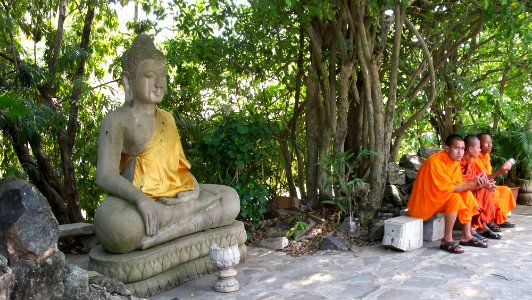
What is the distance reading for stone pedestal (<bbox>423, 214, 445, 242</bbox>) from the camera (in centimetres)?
589

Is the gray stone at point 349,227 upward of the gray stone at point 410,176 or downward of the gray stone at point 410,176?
downward

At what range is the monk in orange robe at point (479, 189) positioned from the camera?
6.06m

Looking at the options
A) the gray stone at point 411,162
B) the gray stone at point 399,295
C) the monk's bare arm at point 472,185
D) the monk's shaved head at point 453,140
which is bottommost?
the gray stone at point 399,295

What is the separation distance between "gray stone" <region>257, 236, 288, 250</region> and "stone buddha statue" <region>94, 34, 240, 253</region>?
30.1 inches

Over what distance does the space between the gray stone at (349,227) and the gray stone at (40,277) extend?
389 cm

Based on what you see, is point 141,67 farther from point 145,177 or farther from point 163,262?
point 163,262

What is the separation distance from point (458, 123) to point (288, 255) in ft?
16.7

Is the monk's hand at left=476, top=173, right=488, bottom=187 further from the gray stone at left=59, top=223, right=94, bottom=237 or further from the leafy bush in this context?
the gray stone at left=59, top=223, right=94, bottom=237

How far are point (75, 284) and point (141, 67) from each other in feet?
7.75

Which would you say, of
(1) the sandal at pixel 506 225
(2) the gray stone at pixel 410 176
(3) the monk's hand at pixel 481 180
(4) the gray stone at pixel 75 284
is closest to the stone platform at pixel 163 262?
(4) the gray stone at pixel 75 284

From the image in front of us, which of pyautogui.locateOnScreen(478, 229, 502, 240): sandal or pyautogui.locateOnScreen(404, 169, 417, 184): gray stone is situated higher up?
pyautogui.locateOnScreen(404, 169, 417, 184): gray stone

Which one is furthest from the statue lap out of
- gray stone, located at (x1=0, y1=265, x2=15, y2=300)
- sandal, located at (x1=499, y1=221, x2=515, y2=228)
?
sandal, located at (x1=499, y1=221, x2=515, y2=228)

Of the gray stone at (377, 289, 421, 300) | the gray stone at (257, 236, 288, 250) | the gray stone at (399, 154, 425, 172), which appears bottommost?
the gray stone at (377, 289, 421, 300)

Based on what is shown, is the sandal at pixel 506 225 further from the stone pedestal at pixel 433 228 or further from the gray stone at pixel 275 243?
the gray stone at pixel 275 243
